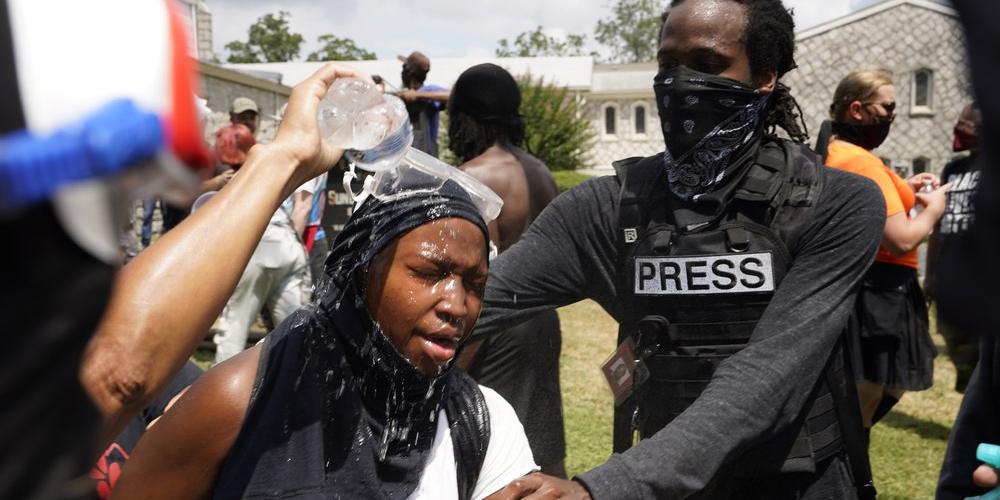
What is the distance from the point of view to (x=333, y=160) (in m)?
2.05

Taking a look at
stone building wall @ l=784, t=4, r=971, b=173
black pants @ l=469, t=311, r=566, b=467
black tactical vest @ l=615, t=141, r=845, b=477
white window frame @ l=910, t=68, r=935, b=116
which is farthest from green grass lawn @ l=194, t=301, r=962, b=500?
white window frame @ l=910, t=68, r=935, b=116

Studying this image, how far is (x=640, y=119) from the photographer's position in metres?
56.8

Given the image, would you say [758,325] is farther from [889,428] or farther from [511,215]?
[889,428]

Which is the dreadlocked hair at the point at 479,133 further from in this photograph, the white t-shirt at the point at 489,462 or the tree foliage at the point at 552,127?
the tree foliage at the point at 552,127

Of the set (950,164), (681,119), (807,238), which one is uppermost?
(681,119)

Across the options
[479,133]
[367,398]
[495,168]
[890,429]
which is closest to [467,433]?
[367,398]

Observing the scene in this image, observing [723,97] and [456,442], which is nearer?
[456,442]

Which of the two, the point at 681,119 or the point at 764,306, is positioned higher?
the point at 681,119

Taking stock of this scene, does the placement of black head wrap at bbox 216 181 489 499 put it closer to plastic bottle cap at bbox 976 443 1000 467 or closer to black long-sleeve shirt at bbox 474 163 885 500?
black long-sleeve shirt at bbox 474 163 885 500

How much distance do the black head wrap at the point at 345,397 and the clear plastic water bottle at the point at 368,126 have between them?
0.22 m

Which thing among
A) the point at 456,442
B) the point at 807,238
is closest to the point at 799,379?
the point at 807,238

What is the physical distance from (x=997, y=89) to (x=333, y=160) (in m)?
1.36

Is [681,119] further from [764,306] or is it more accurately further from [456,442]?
[456,442]

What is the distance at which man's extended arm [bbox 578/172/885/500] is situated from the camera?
2244mm
